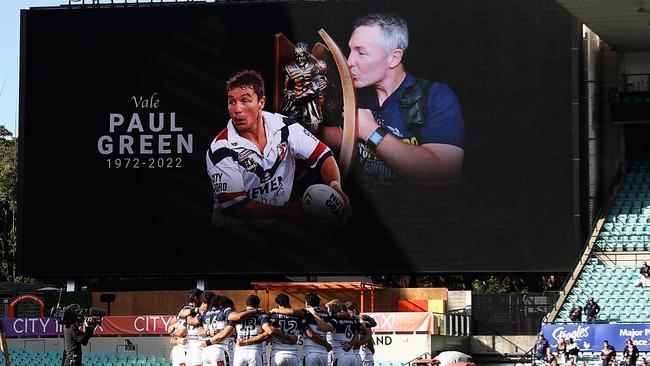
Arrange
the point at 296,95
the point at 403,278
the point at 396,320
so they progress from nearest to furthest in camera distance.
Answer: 1. the point at 396,320
2. the point at 296,95
3. the point at 403,278

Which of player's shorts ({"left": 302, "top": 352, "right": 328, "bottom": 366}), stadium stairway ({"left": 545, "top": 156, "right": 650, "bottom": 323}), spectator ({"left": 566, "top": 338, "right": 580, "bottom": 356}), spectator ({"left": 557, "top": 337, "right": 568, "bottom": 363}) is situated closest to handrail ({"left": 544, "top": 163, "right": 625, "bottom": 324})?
stadium stairway ({"left": 545, "top": 156, "right": 650, "bottom": 323})

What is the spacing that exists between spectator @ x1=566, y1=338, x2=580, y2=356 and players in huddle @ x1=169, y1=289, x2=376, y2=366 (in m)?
9.93

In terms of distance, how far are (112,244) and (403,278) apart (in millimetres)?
7612

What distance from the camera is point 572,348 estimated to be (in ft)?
100

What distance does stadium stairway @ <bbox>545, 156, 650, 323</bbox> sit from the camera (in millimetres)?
32875

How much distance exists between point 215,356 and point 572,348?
39.6ft

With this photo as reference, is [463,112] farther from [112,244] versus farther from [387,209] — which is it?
[112,244]

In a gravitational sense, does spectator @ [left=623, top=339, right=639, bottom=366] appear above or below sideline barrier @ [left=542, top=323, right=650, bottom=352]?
below

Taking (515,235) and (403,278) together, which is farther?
(403,278)

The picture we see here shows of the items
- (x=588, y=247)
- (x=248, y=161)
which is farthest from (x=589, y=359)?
(x=248, y=161)

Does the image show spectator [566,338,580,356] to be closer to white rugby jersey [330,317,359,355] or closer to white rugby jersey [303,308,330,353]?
white rugby jersey [330,317,359,355]

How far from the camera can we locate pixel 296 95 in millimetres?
Answer: 34656

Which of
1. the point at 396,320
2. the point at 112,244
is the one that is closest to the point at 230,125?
the point at 112,244

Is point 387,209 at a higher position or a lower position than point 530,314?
higher
